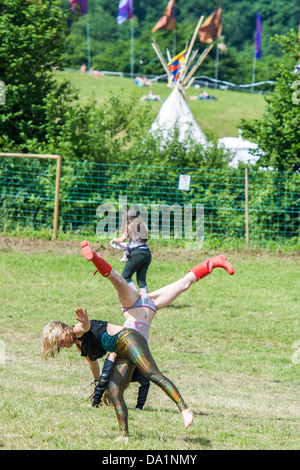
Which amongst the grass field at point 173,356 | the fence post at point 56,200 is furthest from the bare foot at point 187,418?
the fence post at point 56,200

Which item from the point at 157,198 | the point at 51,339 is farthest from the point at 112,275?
the point at 157,198

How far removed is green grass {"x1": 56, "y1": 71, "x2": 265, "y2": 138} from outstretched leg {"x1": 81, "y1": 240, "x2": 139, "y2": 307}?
37.7m

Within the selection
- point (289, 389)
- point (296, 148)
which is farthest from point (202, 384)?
point (296, 148)

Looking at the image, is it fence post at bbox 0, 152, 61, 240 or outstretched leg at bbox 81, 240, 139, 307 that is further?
fence post at bbox 0, 152, 61, 240

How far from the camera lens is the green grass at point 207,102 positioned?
46.3 metres

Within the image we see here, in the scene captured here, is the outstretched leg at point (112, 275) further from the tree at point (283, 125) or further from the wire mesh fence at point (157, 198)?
the tree at point (283, 125)

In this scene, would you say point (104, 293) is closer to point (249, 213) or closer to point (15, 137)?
point (249, 213)

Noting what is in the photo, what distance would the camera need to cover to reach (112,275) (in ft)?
17.6

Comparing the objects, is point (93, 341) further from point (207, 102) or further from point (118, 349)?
point (207, 102)

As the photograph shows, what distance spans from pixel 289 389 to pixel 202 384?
945 mm

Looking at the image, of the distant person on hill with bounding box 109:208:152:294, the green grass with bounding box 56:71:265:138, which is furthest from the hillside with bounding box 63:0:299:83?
the distant person on hill with bounding box 109:208:152:294

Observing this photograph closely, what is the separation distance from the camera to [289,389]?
7.29 meters

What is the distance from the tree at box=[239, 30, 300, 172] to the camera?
16.4m

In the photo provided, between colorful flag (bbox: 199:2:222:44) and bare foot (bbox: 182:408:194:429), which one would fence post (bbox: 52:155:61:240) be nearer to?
bare foot (bbox: 182:408:194:429)
